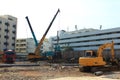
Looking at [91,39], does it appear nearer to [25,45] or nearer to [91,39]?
[91,39]

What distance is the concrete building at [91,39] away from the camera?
102625 mm

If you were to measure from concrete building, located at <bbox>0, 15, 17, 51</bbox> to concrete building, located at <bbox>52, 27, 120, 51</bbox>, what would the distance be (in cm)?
2728

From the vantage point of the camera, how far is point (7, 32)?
95.1m

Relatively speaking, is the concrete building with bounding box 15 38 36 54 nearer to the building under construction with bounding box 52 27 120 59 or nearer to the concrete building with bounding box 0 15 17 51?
the building under construction with bounding box 52 27 120 59

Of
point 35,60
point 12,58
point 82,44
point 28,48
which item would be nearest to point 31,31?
point 35,60

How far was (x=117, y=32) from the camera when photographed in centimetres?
10162

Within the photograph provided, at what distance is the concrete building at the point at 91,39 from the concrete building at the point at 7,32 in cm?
2728

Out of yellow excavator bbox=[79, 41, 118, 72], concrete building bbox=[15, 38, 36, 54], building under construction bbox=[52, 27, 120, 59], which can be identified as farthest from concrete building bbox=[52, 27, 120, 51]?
yellow excavator bbox=[79, 41, 118, 72]

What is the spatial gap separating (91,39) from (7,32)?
126 feet

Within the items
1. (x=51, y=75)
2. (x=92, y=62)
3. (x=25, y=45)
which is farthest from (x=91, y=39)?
(x=51, y=75)

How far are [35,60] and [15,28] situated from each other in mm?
43180

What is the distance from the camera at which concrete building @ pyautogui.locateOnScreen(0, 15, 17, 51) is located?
9244 centimetres

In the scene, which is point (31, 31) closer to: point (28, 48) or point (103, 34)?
point (103, 34)

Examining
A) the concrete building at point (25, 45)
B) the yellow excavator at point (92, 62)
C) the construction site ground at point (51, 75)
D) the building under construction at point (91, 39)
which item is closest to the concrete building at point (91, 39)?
the building under construction at point (91, 39)
